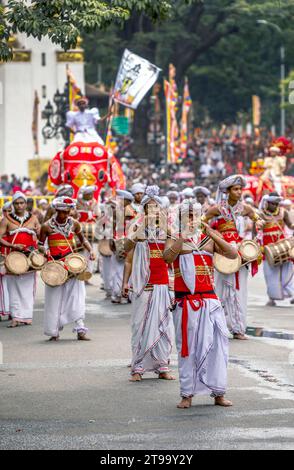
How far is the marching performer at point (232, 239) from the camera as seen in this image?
15984 mm

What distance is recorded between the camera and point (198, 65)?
215 feet

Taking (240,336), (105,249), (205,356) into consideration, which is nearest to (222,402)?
(205,356)

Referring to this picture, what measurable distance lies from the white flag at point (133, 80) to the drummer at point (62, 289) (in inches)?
657

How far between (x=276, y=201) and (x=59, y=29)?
22.8 feet

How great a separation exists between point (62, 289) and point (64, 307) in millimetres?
252

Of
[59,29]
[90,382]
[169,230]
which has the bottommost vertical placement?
[90,382]

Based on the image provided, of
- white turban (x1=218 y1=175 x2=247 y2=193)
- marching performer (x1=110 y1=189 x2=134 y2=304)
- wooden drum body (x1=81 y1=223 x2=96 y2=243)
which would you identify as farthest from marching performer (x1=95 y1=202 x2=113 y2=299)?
white turban (x1=218 y1=175 x2=247 y2=193)

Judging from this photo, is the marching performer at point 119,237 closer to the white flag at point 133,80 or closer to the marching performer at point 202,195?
the marching performer at point 202,195

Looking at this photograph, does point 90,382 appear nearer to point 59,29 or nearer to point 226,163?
point 59,29

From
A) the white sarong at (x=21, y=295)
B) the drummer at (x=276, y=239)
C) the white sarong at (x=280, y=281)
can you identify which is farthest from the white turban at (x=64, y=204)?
the white sarong at (x=280, y=281)

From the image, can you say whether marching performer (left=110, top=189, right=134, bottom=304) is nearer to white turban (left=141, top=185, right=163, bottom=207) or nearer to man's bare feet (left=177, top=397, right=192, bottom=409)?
white turban (left=141, top=185, right=163, bottom=207)

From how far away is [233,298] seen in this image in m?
16.6

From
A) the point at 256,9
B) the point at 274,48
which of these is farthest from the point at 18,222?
the point at 274,48

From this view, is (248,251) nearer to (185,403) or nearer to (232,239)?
(232,239)
